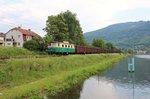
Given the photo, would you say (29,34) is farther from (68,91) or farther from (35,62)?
(68,91)

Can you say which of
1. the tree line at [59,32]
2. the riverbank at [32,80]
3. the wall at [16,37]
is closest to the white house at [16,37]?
the wall at [16,37]

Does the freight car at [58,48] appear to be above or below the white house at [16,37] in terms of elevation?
below

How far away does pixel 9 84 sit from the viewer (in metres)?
29.5

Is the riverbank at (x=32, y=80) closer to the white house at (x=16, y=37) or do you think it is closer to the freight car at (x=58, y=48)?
the freight car at (x=58, y=48)

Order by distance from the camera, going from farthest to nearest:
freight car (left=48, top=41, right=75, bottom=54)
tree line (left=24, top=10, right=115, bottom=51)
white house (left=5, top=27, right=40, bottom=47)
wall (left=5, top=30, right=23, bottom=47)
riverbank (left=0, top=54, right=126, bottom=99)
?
wall (left=5, top=30, right=23, bottom=47) → white house (left=5, top=27, right=40, bottom=47) → tree line (left=24, top=10, right=115, bottom=51) → freight car (left=48, top=41, right=75, bottom=54) → riverbank (left=0, top=54, right=126, bottom=99)

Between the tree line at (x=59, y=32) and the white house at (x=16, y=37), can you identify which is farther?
the white house at (x=16, y=37)

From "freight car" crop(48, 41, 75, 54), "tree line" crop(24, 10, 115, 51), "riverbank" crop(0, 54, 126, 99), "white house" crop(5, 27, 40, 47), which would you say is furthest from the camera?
"white house" crop(5, 27, 40, 47)

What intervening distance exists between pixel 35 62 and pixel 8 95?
1486 centimetres

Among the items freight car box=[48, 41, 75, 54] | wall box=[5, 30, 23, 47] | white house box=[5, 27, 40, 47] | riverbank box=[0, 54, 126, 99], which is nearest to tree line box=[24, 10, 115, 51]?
freight car box=[48, 41, 75, 54]

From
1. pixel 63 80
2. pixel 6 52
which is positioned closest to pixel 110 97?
pixel 63 80

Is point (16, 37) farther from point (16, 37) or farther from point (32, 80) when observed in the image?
point (32, 80)

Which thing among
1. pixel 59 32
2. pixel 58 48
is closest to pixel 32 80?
pixel 58 48

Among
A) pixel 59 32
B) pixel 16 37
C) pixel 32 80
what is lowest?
pixel 32 80

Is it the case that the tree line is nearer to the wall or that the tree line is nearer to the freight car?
the freight car
